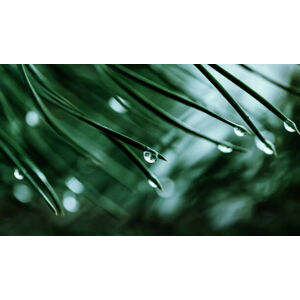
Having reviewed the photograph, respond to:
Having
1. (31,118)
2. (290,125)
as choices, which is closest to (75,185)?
(31,118)

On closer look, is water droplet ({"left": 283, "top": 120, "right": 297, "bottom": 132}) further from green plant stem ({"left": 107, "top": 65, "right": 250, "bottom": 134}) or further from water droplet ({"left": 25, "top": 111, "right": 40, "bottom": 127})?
water droplet ({"left": 25, "top": 111, "right": 40, "bottom": 127})

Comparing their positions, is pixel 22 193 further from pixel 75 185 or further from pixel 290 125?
pixel 290 125

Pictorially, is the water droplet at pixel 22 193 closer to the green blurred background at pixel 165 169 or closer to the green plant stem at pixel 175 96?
the green blurred background at pixel 165 169

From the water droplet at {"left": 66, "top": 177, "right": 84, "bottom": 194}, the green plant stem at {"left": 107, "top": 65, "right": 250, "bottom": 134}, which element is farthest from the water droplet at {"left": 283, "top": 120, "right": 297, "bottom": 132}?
the water droplet at {"left": 66, "top": 177, "right": 84, "bottom": 194}

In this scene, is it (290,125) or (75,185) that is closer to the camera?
(290,125)

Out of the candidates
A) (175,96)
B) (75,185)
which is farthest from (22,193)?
(175,96)

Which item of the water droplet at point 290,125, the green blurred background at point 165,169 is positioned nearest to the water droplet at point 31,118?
the green blurred background at point 165,169
